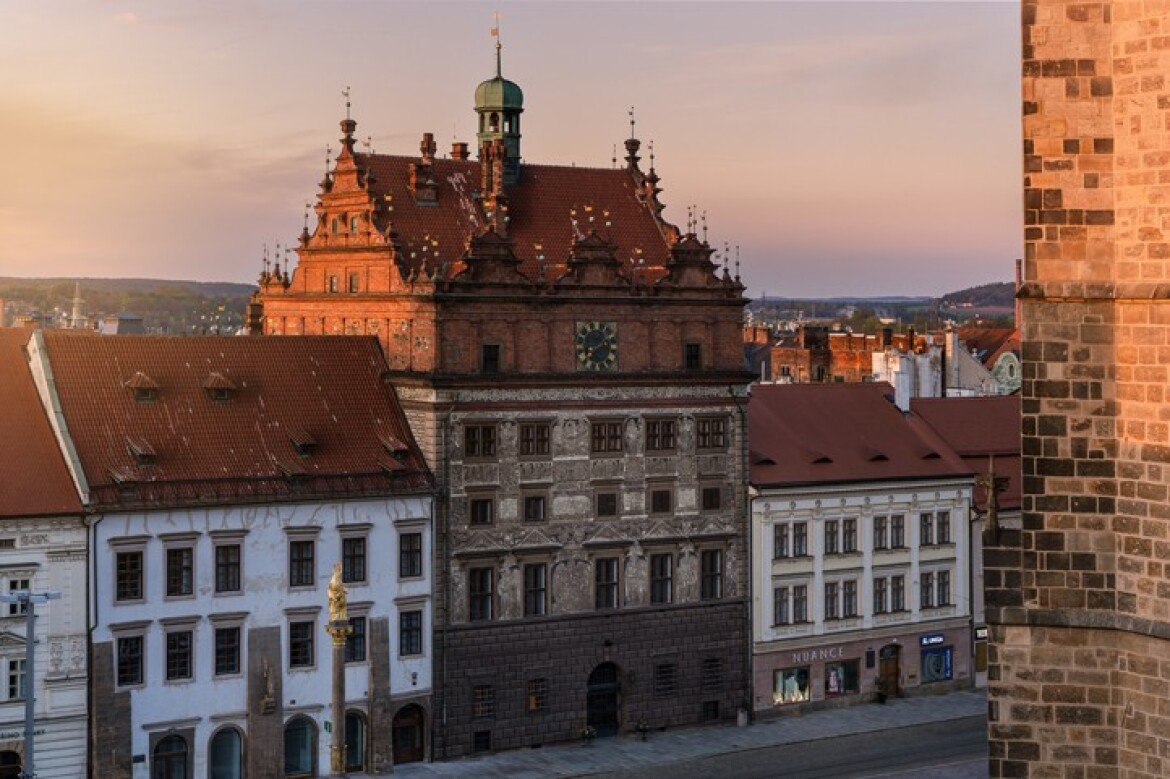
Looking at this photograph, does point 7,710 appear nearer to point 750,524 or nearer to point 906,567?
point 750,524

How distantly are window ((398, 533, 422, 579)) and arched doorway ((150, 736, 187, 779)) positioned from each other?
7.95m

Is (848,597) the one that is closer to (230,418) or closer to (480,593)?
(480,593)

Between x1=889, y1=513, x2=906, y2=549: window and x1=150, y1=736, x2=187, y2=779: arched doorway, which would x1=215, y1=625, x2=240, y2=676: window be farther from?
x1=889, y1=513, x2=906, y2=549: window

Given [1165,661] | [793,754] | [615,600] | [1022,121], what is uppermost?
[1022,121]

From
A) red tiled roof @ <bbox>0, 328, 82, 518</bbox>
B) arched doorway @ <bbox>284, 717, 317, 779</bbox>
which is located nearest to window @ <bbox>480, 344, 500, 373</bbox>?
arched doorway @ <bbox>284, 717, 317, 779</bbox>

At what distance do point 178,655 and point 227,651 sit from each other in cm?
142

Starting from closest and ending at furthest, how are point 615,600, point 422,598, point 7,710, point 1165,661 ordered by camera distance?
point 1165,661
point 7,710
point 422,598
point 615,600

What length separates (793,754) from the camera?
2298 inches

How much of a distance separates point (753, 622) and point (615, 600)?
5313 mm

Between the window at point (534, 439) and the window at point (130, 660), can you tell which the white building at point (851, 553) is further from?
the window at point (130, 660)

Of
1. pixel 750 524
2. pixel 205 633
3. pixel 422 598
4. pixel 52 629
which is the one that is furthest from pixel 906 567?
pixel 52 629

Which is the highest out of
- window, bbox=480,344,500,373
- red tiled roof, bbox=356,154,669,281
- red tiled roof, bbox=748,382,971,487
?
red tiled roof, bbox=356,154,669,281

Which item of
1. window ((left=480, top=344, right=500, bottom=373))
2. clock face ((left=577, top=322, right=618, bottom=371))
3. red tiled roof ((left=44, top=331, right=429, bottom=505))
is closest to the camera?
red tiled roof ((left=44, top=331, right=429, bottom=505))

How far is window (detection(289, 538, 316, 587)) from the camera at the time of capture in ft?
176
